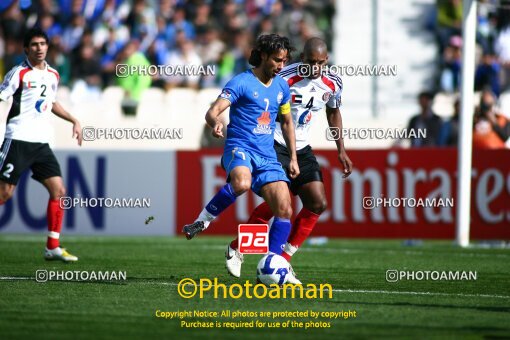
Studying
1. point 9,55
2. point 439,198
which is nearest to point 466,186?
point 439,198

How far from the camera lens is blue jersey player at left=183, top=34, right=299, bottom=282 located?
1019cm

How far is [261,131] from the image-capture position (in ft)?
34.2

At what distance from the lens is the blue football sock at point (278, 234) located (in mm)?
10336

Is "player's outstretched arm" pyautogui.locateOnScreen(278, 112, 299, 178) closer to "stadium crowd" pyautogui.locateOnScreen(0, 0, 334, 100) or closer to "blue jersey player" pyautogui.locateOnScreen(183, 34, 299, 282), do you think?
"blue jersey player" pyautogui.locateOnScreen(183, 34, 299, 282)

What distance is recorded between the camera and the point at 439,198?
17156mm

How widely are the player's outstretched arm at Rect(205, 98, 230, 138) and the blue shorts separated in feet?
1.73

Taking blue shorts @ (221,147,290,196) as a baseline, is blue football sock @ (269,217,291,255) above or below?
below

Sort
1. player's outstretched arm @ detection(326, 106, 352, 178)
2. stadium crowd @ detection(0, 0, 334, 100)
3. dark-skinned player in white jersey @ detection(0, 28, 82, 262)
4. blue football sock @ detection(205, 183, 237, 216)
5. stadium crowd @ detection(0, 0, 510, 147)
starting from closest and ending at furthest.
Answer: blue football sock @ detection(205, 183, 237, 216)
player's outstretched arm @ detection(326, 106, 352, 178)
dark-skinned player in white jersey @ detection(0, 28, 82, 262)
stadium crowd @ detection(0, 0, 510, 147)
stadium crowd @ detection(0, 0, 334, 100)

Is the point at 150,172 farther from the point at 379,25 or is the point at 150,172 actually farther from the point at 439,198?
the point at 379,25

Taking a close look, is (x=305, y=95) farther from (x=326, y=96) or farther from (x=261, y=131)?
(x=261, y=131)

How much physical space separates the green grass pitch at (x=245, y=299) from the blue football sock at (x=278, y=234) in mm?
584

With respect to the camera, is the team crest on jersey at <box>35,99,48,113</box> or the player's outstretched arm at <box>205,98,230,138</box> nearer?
the player's outstretched arm at <box>205,98,230,138</box>

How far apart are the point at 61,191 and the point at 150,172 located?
17.0ft

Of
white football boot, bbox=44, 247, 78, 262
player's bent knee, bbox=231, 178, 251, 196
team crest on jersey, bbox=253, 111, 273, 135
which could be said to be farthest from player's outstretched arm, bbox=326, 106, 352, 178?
white football boot, bbox=44, 247, 78, 262
